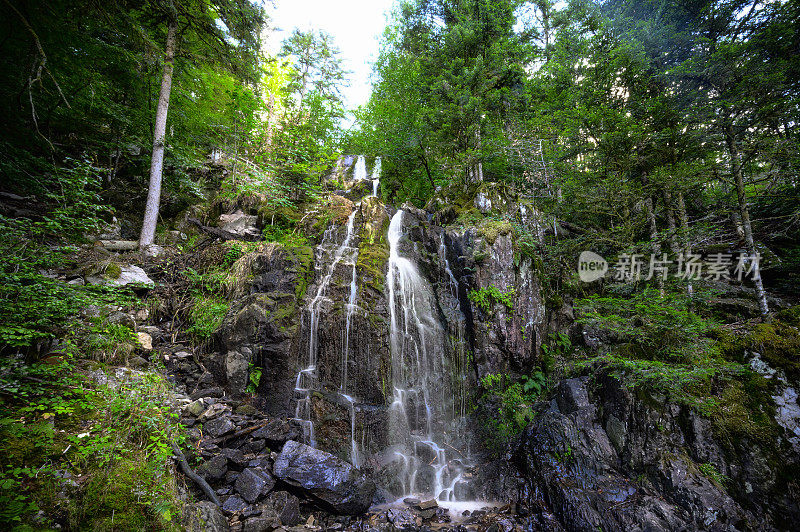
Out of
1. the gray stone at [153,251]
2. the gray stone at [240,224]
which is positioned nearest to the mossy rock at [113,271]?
the gray stone at [153,251]

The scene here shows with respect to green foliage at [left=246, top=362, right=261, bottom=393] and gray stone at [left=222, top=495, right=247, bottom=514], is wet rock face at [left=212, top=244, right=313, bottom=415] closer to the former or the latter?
green foliage at [left=246, top=362, right=261, bottom=393]

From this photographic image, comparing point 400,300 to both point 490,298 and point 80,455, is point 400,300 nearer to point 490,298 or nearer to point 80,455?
point 490,298

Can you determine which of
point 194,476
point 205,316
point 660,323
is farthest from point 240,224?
point 660,323

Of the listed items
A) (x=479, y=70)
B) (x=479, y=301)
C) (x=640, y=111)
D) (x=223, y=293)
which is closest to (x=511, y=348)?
(x=479, y=301)

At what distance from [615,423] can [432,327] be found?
458 centimetres

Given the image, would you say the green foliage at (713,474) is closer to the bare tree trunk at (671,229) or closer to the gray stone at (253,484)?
the bare tree trunk at (671,229)

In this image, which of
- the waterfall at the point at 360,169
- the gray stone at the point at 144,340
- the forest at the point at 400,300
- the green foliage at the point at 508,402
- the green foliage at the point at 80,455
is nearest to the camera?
the green foliage at the point at 80,455

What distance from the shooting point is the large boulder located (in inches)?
196

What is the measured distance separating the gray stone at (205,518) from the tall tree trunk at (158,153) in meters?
6.90

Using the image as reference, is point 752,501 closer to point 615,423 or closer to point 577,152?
point 615,423

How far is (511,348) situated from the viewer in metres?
7.95

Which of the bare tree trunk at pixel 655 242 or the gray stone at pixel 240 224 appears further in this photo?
the gray stone at pixel 240 224

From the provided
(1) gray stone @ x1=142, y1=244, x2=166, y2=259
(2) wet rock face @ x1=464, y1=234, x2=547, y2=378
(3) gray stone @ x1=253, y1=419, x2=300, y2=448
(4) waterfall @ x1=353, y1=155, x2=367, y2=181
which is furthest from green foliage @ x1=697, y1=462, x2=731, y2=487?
(4) waterfall @ x1=353, y1=155, x2=367, y2=181

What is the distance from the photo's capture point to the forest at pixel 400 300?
12.9 ft
